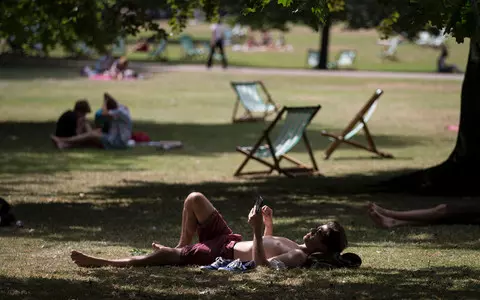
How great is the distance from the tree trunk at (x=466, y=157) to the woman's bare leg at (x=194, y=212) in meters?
A: 5.76

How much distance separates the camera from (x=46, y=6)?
63.0 ft

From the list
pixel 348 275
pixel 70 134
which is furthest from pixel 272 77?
pixel 348 275

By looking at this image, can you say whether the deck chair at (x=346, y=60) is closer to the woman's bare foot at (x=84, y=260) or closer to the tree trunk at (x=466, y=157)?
the tree trunk at (x=466, y=157)

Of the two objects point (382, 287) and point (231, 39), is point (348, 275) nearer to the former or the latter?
point (382, 287)

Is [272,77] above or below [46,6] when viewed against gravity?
below

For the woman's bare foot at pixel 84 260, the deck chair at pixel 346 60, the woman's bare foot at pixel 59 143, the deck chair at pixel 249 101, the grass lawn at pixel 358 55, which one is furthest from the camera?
the grass lawn at pixel 358 55

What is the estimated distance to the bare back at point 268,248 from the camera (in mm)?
9047

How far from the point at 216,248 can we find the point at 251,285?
0.82 m

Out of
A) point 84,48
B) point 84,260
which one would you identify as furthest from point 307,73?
point 84,260

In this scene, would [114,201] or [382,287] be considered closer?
[382,287]

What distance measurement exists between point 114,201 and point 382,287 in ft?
21.1

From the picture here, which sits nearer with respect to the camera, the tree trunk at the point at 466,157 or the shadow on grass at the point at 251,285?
the shadow on grass at the point at 251,285

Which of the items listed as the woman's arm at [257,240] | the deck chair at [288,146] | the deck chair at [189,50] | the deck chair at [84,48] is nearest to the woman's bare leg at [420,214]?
the woman's arm at [257,240]

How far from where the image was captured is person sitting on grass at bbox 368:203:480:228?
11.7 metres
